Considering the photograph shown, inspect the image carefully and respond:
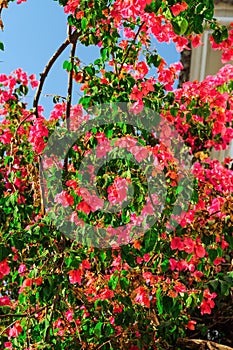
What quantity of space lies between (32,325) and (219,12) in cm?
552

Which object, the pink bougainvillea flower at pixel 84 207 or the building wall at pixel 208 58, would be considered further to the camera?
the building wall at pixel 208 58

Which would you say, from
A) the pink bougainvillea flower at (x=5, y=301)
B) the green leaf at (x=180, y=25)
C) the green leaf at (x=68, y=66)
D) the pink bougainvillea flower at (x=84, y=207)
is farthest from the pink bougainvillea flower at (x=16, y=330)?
the green leaf at (x=180, y=25)

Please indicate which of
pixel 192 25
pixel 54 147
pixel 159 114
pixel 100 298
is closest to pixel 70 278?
Answer: pixel 100 298

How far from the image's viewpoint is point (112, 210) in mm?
4008

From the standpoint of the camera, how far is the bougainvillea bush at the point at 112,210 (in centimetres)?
378

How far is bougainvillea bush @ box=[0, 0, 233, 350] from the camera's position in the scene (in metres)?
3.78

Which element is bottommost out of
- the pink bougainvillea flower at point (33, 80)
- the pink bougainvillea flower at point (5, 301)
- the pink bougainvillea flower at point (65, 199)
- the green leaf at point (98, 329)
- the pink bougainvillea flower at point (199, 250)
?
the green leaf at point (98, 329)

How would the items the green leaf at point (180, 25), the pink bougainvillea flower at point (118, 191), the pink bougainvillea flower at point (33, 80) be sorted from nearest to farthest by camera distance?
the green leaf at point (180, 25) → the pink bougainvillea flower at point (118, 191) → the pink bougainvillea flower at point (33, 80)

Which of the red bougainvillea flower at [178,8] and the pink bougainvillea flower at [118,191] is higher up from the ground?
the red bougainvillea flower at [178,8]

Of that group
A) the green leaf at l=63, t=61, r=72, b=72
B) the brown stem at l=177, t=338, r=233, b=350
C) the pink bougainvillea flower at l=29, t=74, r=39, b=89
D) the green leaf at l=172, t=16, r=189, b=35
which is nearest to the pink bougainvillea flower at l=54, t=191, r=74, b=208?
the green leaf at l=63, t=61, r=72, b=72

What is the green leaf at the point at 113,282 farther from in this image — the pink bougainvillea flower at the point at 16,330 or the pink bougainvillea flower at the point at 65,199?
the pink bougainvillea flower at the point at 16,330

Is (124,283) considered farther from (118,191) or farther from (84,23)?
(84,23)

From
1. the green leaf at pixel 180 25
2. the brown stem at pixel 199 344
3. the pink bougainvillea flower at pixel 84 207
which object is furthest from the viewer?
the brown stem at pixel 199 344

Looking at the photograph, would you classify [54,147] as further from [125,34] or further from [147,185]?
[125,34]
